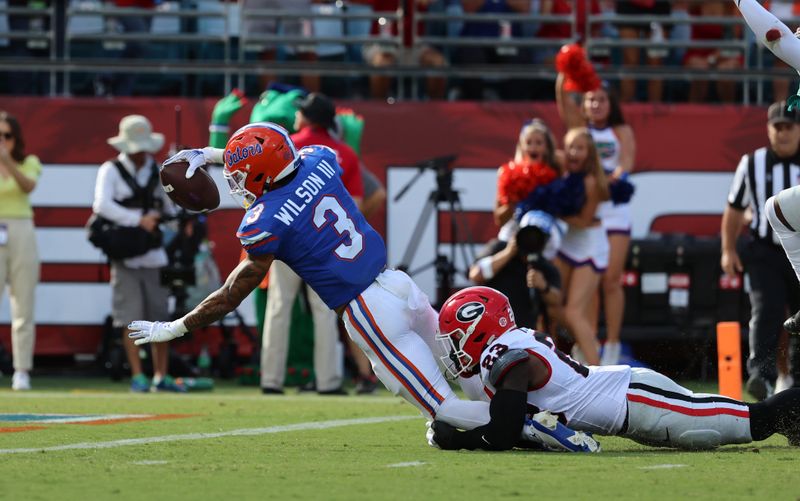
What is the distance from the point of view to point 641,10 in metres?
14.4

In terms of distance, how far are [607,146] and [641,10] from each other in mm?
3188

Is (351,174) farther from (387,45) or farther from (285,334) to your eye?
(387,45)

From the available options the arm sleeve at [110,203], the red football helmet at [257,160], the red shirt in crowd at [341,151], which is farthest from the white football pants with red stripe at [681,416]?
the arm sleeve at [110,203]

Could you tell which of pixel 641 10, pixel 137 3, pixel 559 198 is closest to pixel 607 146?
pixel 559 198

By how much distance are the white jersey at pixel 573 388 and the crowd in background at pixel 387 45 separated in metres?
7.35

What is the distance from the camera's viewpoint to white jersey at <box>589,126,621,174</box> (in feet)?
38.3

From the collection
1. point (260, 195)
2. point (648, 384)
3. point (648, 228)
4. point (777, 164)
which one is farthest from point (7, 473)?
point (648, 228)

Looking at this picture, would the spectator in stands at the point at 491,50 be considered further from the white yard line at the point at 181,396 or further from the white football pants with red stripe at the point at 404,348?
the white football pants with red stripe at the point at 404,348

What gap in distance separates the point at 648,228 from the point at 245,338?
3.62m

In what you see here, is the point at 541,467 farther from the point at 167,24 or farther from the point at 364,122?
the point at 167,24

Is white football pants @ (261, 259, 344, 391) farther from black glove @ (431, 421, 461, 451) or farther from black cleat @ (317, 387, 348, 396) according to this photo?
black glove @ (431, 421, 461, 451)

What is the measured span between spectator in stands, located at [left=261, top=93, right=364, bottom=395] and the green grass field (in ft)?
7.40

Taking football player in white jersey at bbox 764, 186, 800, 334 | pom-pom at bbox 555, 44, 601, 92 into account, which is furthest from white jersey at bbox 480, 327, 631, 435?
pom-pom at bbox 555, 44, 601, 92

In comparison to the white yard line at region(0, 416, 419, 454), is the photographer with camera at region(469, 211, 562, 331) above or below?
above
